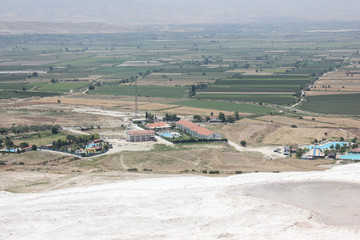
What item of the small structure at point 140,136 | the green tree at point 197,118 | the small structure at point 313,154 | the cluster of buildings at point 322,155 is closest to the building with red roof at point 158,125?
the green tree at point 197,118

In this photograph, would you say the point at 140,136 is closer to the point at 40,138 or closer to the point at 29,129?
the point at 40,138

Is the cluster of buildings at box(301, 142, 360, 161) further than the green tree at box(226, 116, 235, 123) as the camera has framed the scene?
No

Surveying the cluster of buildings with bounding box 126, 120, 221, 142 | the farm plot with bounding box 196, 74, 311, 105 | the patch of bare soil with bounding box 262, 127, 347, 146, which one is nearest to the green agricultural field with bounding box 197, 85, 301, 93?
the farm plot with bounding box 196, 74, 311, 105

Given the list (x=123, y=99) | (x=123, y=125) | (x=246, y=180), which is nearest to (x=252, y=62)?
(x=123, y=99)

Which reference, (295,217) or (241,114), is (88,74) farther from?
(295,217)

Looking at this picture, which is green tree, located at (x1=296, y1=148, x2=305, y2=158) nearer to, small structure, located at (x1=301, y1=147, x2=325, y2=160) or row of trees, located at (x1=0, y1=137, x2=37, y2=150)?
small structure, located at (x1=301, y1=147, x2=325, y2=160)

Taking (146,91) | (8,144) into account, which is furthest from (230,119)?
(146,91)
